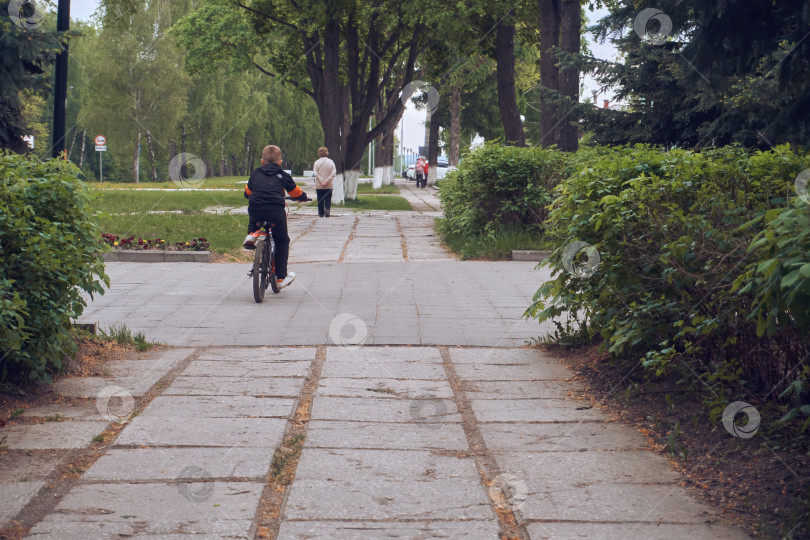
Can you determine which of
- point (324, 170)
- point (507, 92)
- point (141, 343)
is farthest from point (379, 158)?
point (141, 343)

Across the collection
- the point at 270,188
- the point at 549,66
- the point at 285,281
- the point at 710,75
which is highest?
the point at 549,66

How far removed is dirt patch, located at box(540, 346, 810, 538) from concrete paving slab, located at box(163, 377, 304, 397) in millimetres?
1950

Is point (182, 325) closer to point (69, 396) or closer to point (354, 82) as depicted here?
point (69, 396)

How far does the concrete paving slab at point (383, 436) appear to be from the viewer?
4.71 m

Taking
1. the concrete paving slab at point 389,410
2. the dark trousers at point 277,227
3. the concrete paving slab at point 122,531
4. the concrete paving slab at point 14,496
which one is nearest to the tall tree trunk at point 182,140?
the dark trousers at point 277,227

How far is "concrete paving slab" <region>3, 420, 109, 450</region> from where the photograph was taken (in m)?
4.62

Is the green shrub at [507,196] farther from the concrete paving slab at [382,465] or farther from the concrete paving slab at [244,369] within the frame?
the concrete paving slab at [382,465]

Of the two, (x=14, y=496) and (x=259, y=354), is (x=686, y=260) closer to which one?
(x=259, y=354)

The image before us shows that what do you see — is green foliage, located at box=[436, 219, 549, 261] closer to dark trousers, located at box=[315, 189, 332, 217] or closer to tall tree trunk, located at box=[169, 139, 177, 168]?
dark trousers, located at box=[315, 189, 332, 217]

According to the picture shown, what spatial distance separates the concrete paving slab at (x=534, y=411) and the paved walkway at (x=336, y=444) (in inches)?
0.5

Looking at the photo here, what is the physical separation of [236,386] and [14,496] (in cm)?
212

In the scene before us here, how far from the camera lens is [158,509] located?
378 centimetres

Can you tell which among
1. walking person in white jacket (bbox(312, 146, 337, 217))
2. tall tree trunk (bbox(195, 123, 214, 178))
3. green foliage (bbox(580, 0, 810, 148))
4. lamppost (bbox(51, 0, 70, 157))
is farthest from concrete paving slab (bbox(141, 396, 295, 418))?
tall tree trunk (bbox(195, 123, 214, 178))

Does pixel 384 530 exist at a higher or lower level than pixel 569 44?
lower
